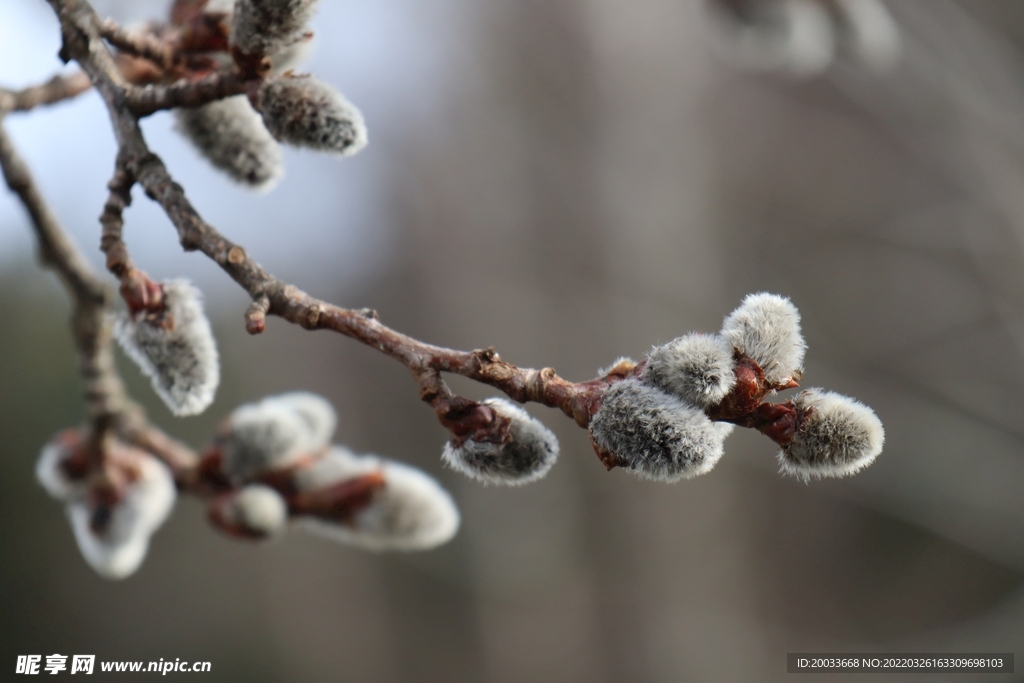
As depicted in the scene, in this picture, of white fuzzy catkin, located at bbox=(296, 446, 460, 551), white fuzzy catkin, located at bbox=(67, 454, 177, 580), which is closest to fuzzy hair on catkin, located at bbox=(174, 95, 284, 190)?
white fuzzy catkin, located at bbox=(296, 446, 460, 551)

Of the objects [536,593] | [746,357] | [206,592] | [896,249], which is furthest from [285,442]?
[206,592]

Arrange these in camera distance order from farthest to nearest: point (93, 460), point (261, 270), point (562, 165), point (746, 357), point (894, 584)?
point (562, 165), point (894, 584), point (93, 460), point (261, 270), point (746, 357)

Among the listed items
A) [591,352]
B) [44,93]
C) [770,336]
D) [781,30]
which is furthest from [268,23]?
[591,352]

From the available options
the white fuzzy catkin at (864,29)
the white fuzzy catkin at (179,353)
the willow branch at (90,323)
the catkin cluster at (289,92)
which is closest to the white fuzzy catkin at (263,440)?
the willow branch at (90,323)

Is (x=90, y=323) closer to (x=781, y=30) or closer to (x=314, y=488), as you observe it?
(x=314, y=488)

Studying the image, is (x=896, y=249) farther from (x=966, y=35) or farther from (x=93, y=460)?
(x=93, y=460)

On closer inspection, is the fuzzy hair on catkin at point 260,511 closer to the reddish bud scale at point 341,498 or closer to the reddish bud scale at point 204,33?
the reddish bud scale at point 341,498

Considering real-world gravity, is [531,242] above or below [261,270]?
above
